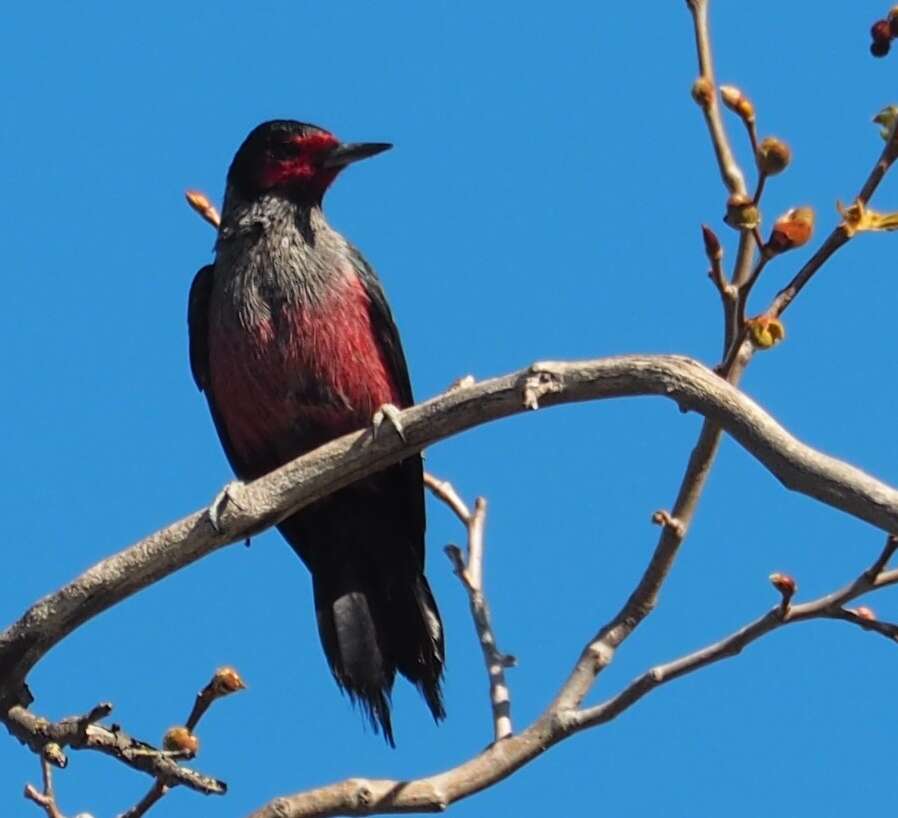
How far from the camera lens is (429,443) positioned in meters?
5.39

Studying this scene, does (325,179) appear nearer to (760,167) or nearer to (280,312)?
(280,312)

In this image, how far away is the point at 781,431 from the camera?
4.48 m

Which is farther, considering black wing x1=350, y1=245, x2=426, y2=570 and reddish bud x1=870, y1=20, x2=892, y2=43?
black wing x1=350, y1=245, x2=426, y2=570

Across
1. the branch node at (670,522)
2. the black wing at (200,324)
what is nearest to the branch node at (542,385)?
the branch node at (670,522)

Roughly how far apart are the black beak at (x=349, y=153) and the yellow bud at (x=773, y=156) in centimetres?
367

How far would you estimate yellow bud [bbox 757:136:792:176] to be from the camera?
4.19m

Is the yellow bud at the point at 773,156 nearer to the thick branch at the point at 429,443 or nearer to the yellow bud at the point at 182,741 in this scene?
the thick branch at the point at 429,443

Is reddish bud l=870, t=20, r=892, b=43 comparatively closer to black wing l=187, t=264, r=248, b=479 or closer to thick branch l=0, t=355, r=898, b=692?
thick branch l=0, t=355, r=898, b=692

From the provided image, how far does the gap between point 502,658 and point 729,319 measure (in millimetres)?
1586

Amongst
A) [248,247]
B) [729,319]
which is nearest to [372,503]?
[248,247]

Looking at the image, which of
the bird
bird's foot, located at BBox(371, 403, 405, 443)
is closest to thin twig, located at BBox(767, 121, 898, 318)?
bird's foot, located at BBox(371, 403, 405, 443)

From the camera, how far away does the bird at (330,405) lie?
691 centimetres

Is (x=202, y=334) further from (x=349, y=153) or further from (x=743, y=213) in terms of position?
(x=743, y=213)

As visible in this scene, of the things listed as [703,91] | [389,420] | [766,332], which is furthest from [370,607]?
[703,91]
